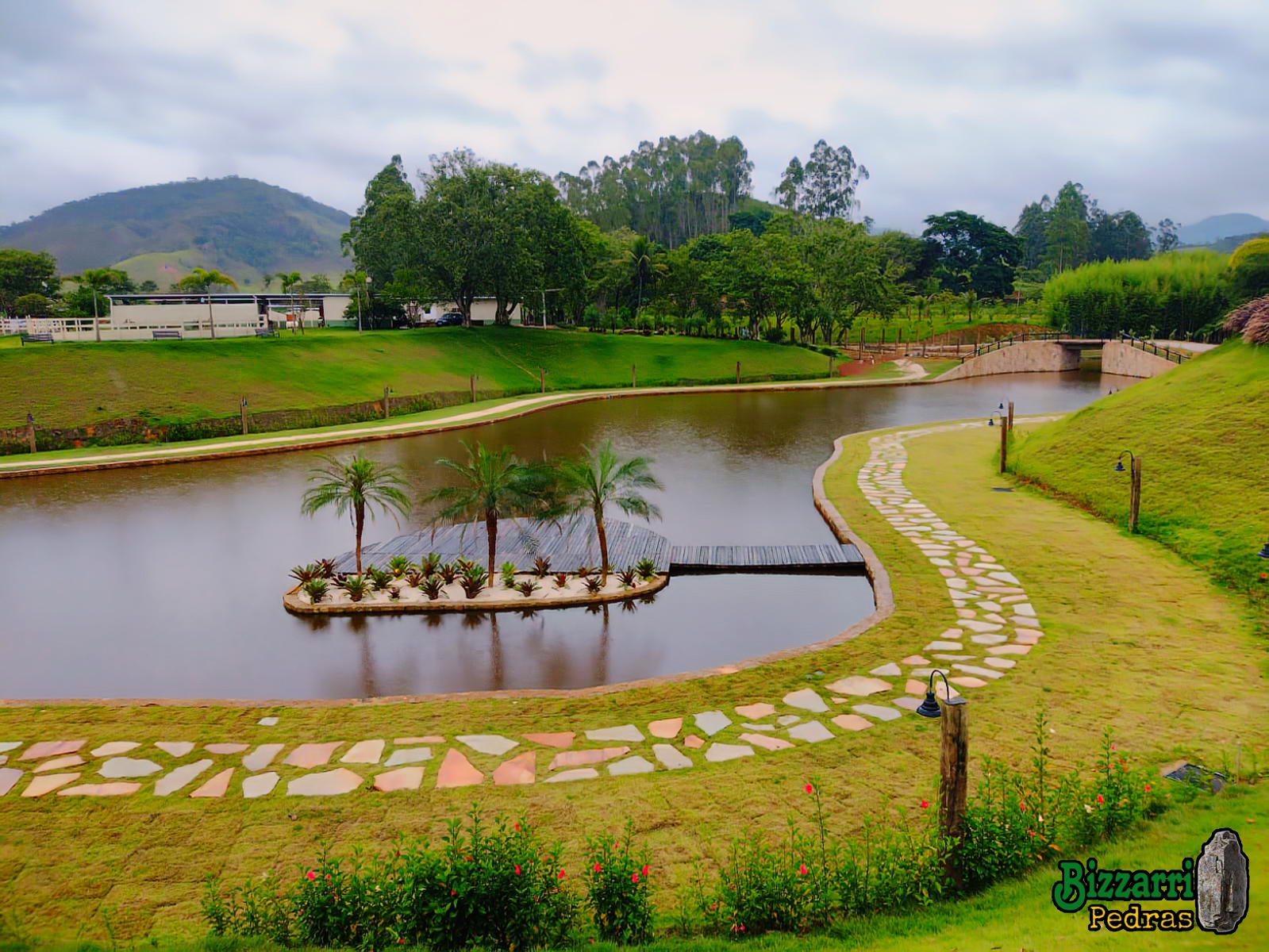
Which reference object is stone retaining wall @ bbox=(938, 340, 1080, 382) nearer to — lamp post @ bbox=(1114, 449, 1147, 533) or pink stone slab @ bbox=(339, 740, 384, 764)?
lamp post @ bbox=(1114, 449, 1147, 533)

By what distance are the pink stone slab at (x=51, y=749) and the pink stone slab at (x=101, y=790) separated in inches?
30.5

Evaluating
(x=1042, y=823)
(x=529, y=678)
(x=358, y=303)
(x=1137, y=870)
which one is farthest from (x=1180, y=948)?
(x=358, y=303)

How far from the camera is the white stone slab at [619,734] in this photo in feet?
22.7

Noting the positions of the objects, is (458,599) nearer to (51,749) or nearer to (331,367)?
(51,749)

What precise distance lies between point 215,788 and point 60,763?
62.7 inches

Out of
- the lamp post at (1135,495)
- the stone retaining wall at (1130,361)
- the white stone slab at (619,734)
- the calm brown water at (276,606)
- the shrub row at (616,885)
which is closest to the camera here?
the shrub row at (616,885)

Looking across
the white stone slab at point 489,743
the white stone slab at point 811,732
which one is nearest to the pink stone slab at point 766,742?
the white stone slab at point 811,732

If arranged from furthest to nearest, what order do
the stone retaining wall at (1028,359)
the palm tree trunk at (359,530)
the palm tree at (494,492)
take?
the stone retaining wall at (1028,359)
the palm tree trunk at (359,530)
the palm tree at (494,492)

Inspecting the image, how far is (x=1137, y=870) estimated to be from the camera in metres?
4.46

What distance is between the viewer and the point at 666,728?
709cm

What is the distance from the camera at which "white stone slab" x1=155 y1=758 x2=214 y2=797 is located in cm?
614

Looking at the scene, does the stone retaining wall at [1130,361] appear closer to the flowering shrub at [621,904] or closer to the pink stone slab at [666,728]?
the pink stone slab at [666,728]

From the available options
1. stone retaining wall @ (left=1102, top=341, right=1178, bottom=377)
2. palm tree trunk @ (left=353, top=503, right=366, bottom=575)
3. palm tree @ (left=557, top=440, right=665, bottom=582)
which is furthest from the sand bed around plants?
stone retaining wall @ (left=1102, top=341, right=1178, bottom=377)

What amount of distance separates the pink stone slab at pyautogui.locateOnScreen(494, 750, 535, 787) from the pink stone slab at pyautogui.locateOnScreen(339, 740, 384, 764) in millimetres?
1088
